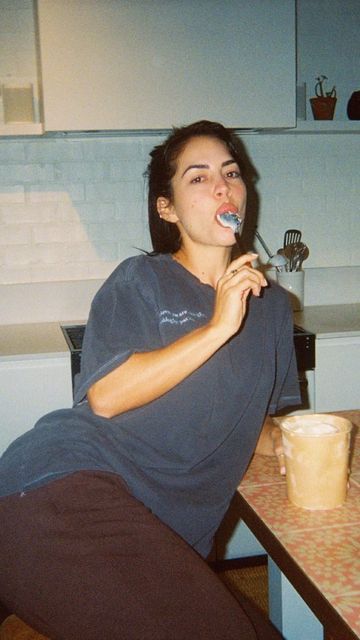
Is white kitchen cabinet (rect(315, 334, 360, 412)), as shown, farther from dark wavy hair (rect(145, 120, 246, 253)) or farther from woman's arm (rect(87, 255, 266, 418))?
woman's arm (rect(87, 255, 266, 418))

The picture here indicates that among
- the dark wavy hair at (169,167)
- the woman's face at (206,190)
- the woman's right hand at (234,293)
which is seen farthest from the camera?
the dark wavy hair at (169,167)

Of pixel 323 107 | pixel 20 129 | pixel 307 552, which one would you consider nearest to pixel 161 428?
pixel 307 552

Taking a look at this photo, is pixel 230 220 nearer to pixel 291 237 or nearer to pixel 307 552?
pixel 307 552

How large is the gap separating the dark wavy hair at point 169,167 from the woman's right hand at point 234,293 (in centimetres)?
49

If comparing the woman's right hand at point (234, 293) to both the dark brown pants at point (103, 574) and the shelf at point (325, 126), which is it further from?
the shelf at point (325, 126)

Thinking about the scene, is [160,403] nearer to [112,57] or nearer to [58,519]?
[58,519]

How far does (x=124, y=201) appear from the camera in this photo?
301cm

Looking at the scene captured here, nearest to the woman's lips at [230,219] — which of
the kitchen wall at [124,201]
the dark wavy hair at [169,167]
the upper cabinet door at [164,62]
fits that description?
the dark wavy hair at [169,167]

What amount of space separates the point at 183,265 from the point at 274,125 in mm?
1368

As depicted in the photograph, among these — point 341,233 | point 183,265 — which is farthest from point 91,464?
point 341,233

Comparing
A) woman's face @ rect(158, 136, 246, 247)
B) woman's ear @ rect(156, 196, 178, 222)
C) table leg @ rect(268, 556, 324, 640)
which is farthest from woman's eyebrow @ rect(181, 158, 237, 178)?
table leg @ rect(268, 556, 324, 640)

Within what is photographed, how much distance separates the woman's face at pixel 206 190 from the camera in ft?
4.43

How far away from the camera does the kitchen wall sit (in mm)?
2908

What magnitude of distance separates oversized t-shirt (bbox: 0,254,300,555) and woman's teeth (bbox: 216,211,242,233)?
6.7 inches
